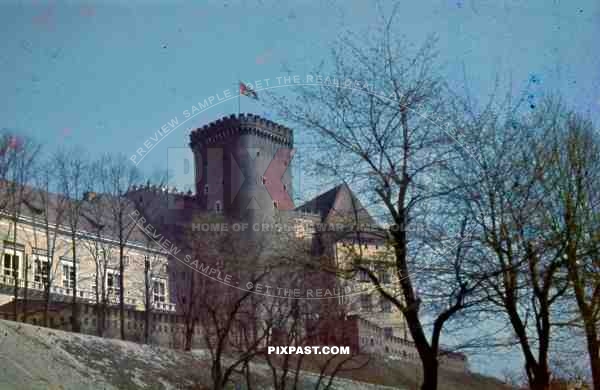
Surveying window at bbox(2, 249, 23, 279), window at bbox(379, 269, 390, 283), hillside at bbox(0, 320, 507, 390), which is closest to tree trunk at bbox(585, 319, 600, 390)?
window at bbox(379, 269, 390, 283)

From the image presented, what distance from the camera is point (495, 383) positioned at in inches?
1278

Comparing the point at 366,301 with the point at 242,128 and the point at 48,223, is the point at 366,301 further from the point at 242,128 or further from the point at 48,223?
the point at 48,223

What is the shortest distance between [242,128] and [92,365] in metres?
7.42

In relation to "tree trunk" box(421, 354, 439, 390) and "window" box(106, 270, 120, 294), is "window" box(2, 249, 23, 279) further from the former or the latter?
"tree trunk" box(421, 354, 439, 390)

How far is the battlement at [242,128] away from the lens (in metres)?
8.39

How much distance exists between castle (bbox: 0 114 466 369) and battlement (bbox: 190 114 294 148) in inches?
1.5

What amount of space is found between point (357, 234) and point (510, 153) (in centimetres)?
199

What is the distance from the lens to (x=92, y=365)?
16969 millimetres

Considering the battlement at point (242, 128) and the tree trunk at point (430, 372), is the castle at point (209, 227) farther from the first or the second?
the tree trunk at point (430, 372)

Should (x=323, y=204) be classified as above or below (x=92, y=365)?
above

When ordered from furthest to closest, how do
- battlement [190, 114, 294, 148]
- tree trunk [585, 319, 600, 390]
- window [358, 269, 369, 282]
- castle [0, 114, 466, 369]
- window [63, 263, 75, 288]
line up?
window [63, 263, 75, 288] → tree trunk [585, 319, 600, 390] → battlement [190, 114, 294, 148] → castle [0, 114, 466, 369] → window [358, 269, 369, 282]

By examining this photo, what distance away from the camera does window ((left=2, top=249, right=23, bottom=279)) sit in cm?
2664

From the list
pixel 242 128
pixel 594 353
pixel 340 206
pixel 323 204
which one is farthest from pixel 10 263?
pixel 594 353

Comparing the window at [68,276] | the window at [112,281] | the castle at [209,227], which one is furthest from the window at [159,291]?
the window at [68,276]
